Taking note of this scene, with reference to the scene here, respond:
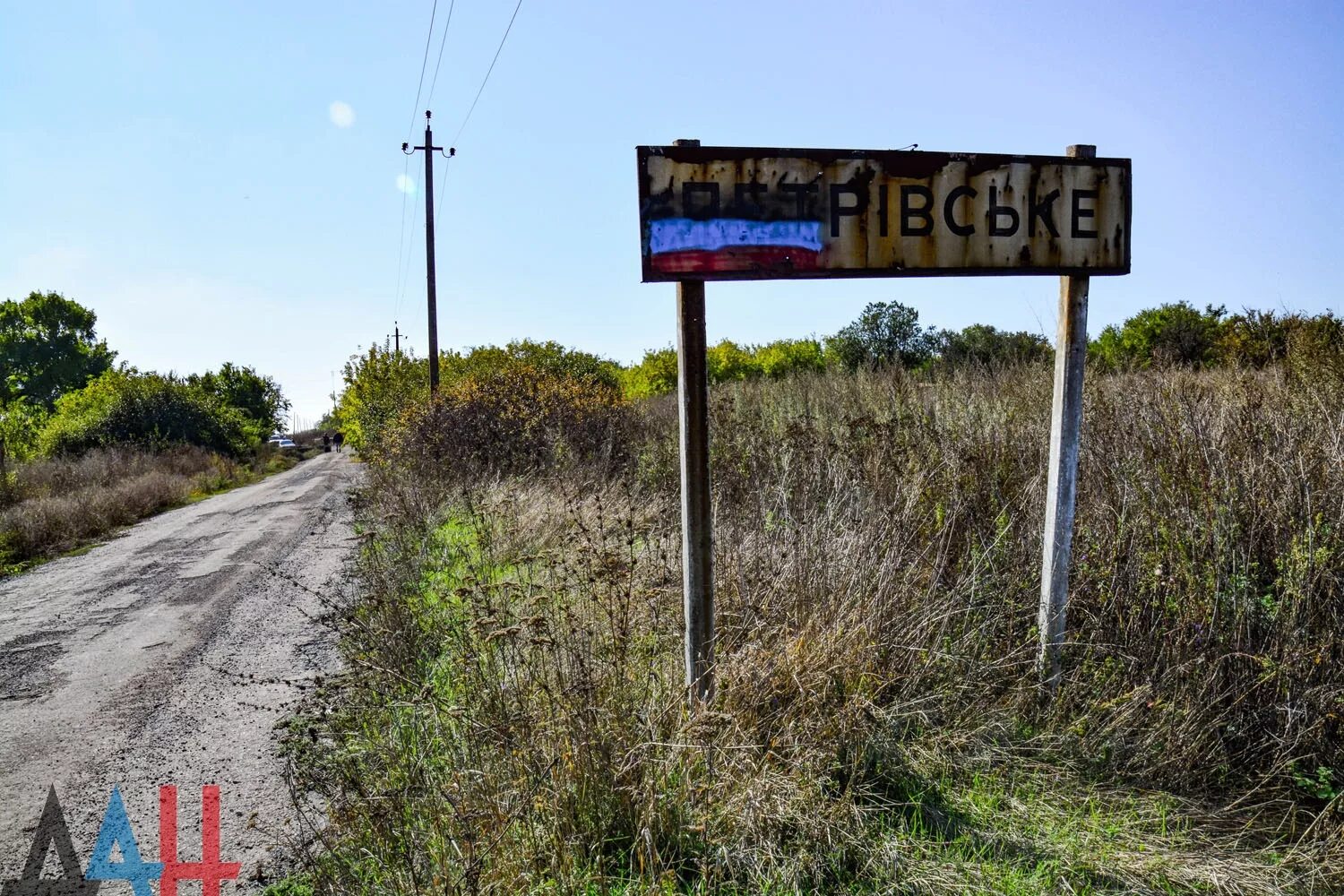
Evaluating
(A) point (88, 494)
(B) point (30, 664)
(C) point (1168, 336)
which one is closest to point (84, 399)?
(A) point (88, 494)

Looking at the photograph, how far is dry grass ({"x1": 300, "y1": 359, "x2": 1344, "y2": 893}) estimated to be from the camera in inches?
101

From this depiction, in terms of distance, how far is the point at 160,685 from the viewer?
17.7 ft

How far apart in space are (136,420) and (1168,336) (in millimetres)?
29930

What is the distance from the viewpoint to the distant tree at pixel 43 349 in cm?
5094

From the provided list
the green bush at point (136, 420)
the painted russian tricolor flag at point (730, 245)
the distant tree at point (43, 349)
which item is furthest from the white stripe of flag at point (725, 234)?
the distant tree at point (43, 349)

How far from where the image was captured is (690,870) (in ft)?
8.33

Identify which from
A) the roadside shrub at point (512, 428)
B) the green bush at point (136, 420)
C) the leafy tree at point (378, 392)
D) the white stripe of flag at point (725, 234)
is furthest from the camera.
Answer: the green bush at point (136, 420)

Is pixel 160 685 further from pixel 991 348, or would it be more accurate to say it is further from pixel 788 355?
pixel 788 355

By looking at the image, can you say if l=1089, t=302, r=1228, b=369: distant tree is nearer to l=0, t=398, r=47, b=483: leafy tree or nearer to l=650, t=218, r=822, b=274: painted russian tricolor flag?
l=650, t=218, r=822, b=274: painted russian tricolor flag

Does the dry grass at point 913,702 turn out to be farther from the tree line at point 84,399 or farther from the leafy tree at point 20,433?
the leafy tree at point 20,433

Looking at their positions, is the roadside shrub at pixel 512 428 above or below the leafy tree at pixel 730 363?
below

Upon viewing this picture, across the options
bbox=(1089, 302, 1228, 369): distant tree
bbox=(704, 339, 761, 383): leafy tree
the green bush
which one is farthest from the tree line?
bbox=(1089, 302, 1228, 369): distant tree

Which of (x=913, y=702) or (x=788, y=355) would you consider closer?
(x=913, y=702)

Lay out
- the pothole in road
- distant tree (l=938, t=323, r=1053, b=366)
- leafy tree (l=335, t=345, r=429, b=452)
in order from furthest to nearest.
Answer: leafy tree (l=335, t=345, r=429, b=452) → distant tree (l=938, t=323, r=1053, b=366) → the pothole in road
